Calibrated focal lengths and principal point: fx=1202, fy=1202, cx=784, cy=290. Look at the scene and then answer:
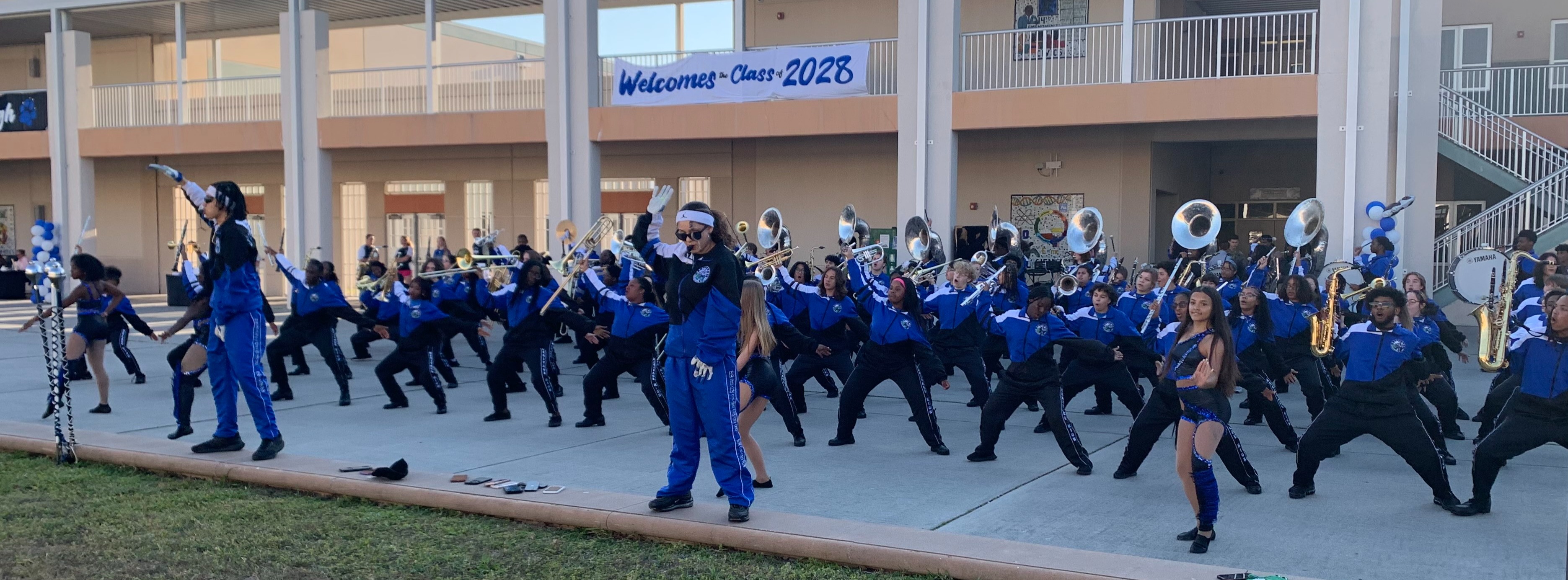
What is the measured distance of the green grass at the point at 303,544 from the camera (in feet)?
17.8

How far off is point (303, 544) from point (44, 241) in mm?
3965

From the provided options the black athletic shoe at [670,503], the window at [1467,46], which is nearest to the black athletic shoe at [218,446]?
the black athletic shoe at [670,503]

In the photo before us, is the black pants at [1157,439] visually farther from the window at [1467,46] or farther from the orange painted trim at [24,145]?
the orange painted trim at [24,145]

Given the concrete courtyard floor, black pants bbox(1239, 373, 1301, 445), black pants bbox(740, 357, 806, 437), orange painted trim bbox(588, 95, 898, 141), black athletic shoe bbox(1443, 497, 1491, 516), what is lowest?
the concrete courtyard floor

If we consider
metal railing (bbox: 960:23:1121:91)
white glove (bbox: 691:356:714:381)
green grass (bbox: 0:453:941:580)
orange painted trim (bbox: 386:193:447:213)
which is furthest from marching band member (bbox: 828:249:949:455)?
orange painted trim (bbox: 386:193:447:213)

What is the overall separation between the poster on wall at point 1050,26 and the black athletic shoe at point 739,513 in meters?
14.4

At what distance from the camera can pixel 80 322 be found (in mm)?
10688

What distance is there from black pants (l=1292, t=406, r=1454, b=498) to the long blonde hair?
10.4 ft

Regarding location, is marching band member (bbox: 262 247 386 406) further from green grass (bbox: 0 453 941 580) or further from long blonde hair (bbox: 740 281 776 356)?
long blonde hair (bbox: 740 281 776 356)

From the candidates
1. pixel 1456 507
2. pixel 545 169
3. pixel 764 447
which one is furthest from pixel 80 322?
pixel 545 169

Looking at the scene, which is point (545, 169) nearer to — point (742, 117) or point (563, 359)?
point (742, 117)

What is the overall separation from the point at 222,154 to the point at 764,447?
23247mm

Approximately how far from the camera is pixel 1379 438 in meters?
6.83

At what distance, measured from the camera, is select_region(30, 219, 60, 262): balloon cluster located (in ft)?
26.8
